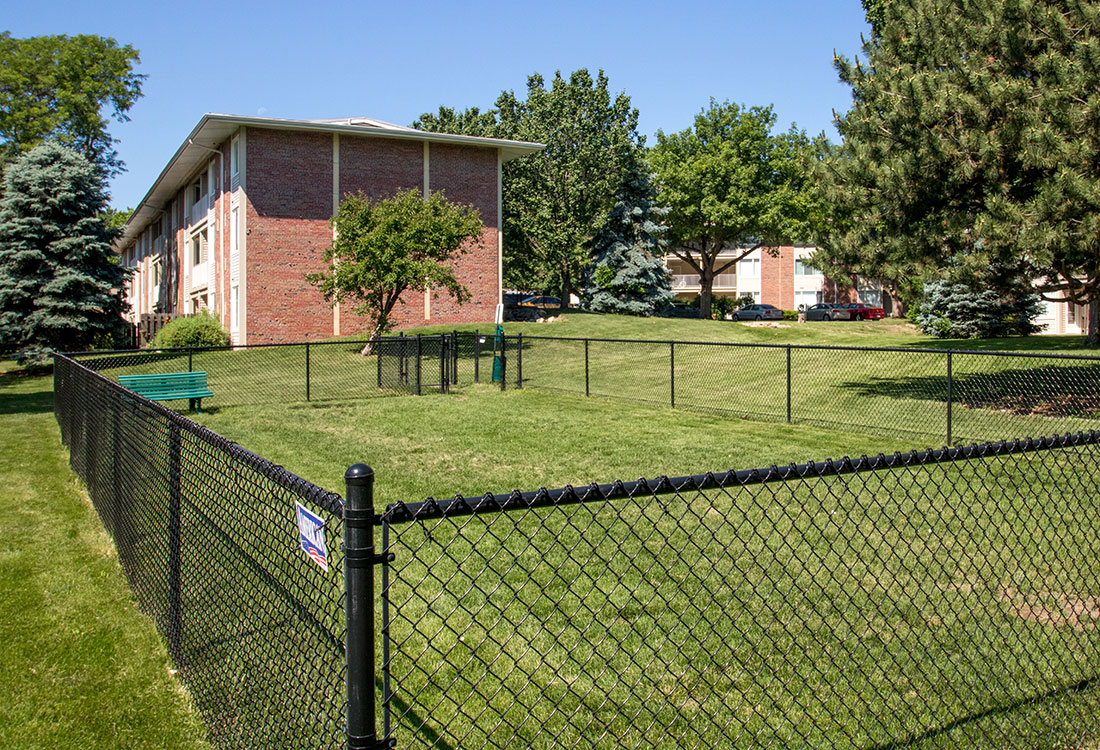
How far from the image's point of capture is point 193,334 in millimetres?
27328

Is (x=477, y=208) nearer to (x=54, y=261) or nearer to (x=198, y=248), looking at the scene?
(x=198, y=248)

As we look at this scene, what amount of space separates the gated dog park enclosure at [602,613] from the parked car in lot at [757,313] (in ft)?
157

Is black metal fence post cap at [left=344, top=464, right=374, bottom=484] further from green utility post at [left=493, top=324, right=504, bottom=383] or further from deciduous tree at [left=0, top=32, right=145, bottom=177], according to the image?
deciduous tree at [left=0, top=32, right=145, bottom=177]

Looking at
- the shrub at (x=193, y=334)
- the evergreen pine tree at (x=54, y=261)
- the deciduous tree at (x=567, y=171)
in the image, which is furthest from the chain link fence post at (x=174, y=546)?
the deciduous tree at (x=567, y=171)

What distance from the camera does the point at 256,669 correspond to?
3.80 m

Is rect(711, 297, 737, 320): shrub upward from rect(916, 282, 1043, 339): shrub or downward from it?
upward

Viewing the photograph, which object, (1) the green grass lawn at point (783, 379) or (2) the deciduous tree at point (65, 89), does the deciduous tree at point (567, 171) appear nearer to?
(1) the green grass lawn at point (783, 379)

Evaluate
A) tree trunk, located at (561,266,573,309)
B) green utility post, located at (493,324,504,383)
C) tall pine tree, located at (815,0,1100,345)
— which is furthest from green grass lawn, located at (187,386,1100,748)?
tree trunk, located at (561,266,573,309)

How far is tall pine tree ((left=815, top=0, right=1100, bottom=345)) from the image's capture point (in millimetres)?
11930

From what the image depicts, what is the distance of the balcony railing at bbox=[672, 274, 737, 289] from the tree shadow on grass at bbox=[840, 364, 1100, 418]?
5407 centimetres

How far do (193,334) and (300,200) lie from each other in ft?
20.5

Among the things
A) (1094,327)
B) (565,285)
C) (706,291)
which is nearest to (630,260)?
(565,285)

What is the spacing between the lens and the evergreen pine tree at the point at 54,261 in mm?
26531

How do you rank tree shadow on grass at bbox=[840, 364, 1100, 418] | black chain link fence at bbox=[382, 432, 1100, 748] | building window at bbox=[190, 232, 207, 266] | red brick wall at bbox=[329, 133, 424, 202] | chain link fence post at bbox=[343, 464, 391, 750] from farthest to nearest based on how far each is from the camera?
building window at bbox=[190, 232, 207, 266] → red brick wall at bbox=[329, 133, 424, 202] → tree shadow on grass at bbox=[840, 364, 1100, 418] → black chain link fence at bbox=[382, 432, 1100, 748] → chain link fence post at bbox=[343, 464, 391, 750]
